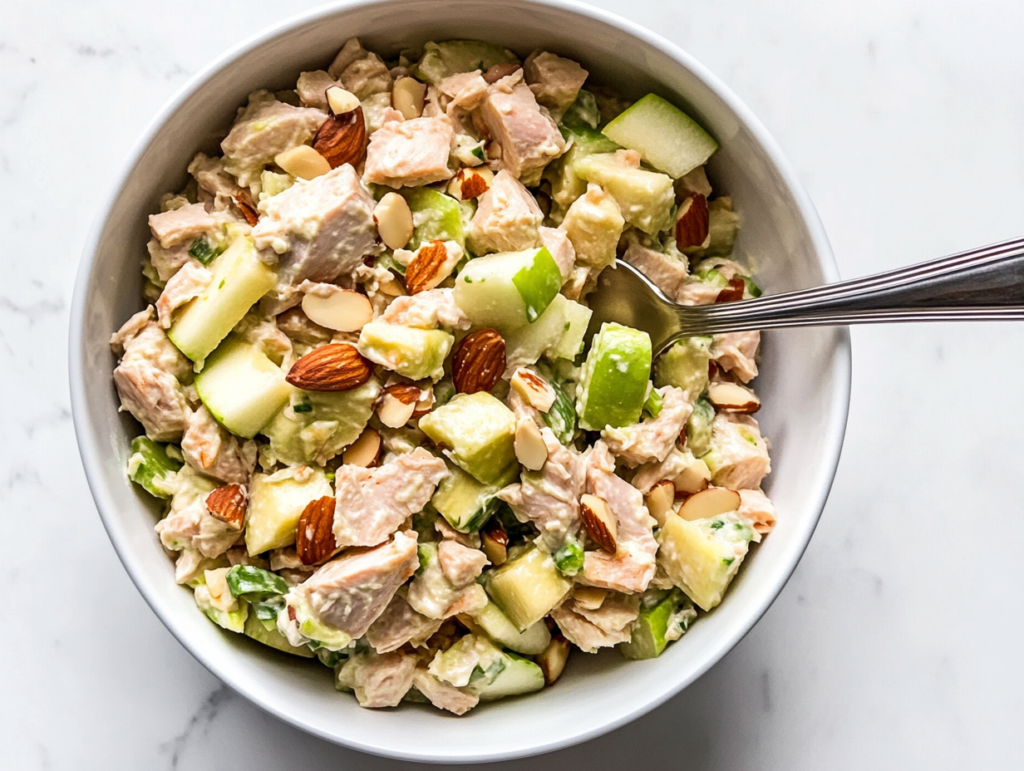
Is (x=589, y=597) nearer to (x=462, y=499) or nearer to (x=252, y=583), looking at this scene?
(x=462, y=499)

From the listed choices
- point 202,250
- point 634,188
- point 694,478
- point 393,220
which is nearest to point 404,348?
point 393,220

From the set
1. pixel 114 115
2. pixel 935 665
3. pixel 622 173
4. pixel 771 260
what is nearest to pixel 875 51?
pixel 771 260

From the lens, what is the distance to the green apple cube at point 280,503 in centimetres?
189

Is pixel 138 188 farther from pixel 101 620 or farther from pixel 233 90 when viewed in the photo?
pixel 101 620

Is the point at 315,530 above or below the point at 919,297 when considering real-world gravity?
below

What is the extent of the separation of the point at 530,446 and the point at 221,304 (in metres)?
0.72

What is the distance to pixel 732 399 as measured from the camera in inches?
82.6

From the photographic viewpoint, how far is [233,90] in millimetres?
1954

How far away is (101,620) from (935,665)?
2.25 metres

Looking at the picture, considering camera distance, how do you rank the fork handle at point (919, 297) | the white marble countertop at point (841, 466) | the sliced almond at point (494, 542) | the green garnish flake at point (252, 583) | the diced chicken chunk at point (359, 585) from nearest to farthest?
the fork handle at point (919, 297) → the diced chicken chunk at point (359, 585) → the green garnish flake at point (252, 583) → the sliced almond at point (494, 542) → the white marble countertop at point (841, 466)

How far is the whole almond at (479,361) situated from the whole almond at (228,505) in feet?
1.77

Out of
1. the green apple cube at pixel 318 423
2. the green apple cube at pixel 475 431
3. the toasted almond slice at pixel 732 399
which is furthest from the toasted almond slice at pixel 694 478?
the green apple cube at pixel 318 423

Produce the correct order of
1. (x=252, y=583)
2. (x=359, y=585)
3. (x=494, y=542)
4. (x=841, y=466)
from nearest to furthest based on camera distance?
(x=359, y=585), (x=252, y=583), (x=494, y=542), (x=841, y=466)

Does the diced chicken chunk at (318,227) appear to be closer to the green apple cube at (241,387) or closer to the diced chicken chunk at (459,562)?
the green apple cube at (241,387)
